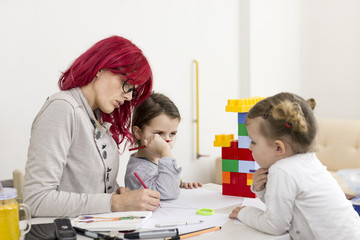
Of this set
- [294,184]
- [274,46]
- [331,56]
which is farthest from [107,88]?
[331,56]

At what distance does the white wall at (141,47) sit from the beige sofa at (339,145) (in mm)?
465

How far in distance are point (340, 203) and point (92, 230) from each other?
2.17 ft

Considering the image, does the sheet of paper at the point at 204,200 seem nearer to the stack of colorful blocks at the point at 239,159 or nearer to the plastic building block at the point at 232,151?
the stack of colorful blocks at the point at 239,159

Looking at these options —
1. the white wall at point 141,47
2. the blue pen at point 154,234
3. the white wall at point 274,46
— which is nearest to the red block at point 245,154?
the blue pen at point 154,234

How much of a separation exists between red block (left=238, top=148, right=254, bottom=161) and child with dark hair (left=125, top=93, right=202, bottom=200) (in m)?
0.22

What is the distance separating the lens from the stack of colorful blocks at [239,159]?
1604mm

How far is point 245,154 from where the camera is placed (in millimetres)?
1606

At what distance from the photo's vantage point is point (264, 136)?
1302 millimetres

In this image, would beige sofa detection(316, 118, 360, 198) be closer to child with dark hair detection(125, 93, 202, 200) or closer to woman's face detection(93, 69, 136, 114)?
child with dark hair detection(125, 93, 202, 200)

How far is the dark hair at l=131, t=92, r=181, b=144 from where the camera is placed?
1793mm

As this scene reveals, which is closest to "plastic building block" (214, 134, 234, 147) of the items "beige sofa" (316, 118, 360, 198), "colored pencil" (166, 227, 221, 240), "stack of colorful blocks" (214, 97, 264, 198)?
"stack of colorful blocks" (214, 97, 264, 198)

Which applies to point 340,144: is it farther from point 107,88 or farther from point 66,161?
point 66,161

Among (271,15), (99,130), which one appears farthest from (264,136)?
(271,15)

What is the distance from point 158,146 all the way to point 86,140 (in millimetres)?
346
